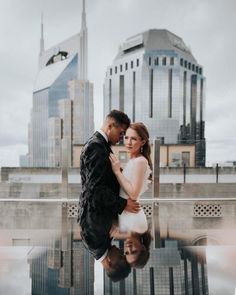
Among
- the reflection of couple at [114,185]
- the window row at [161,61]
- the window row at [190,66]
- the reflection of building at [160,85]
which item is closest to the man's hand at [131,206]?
the reflection of couple at [114,185]

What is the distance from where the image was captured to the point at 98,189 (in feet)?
4.47

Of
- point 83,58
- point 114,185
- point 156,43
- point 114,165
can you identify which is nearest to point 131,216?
point 114,185

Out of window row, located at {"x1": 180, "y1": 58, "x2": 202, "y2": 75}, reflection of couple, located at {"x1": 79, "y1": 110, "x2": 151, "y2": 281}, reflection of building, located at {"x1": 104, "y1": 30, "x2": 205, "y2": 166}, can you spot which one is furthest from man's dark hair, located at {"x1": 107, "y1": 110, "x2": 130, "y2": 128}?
window row, located at {"x1": 180, "y1": 58, "x2": 202, "y2": 75}

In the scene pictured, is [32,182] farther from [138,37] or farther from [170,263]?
[138,37]

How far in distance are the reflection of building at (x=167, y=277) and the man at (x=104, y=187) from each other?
11 centimetres

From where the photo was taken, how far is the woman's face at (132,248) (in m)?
1.37

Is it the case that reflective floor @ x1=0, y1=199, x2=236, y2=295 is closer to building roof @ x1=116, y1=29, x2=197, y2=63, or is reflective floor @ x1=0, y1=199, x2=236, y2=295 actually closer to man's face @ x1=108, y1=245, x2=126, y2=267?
man's face @ x1=108, y1=245, x2=126, y2=267

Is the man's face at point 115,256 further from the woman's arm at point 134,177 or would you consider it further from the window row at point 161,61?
the window row at point 161,61

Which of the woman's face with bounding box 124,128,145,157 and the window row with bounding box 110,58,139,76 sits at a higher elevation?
the window row with bounding box 110,58,139,76

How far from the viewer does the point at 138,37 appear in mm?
32781

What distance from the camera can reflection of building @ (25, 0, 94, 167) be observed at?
2569cm

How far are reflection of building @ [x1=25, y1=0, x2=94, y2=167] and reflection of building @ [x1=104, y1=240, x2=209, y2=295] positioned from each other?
22232mm

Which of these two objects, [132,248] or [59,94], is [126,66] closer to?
[59,94]

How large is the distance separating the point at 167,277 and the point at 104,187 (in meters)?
0.45
